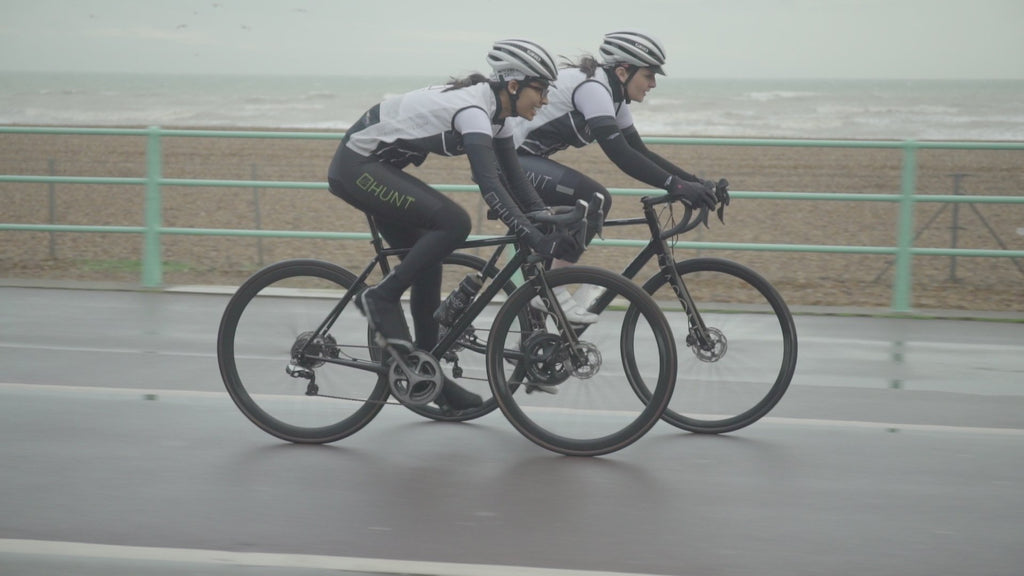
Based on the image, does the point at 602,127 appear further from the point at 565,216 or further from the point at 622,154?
the point at 565,216

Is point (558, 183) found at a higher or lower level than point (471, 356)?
higher

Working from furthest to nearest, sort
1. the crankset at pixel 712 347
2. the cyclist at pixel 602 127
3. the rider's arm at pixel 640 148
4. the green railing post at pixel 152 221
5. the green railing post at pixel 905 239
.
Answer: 1. the green railing post at pixel 152 221
2. the green railing post at pixel 905 239
3. the rider's arm at pixel 640 148
4. the crankset at pixel 712 347
5. the cyclist at pixel 602 127

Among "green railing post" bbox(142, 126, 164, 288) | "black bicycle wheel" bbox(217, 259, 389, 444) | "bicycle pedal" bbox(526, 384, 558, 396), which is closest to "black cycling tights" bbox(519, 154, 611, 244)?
"bicycle pedal" bbox(526, 384, 558, 396)

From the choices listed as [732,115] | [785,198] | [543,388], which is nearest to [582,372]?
[543,388]

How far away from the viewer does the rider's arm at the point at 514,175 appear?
5.62 meters

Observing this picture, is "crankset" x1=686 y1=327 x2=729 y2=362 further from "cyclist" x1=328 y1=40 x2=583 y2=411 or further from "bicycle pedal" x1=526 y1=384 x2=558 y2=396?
"cyclist" x1=328 y1=40 x2=583 y2=411

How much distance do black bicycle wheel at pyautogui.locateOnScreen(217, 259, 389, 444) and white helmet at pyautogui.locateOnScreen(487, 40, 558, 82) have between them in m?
1.12

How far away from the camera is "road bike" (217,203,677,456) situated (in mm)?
5430

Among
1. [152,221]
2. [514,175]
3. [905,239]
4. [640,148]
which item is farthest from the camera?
[152,221]

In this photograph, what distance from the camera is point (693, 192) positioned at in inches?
224

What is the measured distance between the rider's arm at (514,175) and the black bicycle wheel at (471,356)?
0.37 meters

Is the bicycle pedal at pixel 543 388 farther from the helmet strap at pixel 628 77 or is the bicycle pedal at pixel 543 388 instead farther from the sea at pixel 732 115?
the sea at pixel 732 115

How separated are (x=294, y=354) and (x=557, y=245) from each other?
4.46 feet

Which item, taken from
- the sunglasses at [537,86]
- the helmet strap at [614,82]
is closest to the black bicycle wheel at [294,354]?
the sunglasses at [537,86]
